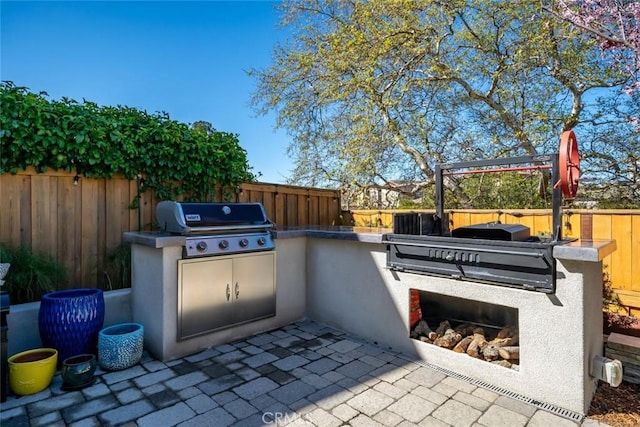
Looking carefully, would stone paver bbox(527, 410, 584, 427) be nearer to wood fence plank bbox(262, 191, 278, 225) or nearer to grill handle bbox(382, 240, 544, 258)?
grill handle bbox(382, 240, 544, 258)

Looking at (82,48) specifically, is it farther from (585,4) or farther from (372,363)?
(585,4)

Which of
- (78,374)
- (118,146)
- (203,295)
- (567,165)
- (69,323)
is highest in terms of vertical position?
(118,146)

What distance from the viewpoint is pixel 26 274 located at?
300 centimetres

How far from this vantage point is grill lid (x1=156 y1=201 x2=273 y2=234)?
3.20 m

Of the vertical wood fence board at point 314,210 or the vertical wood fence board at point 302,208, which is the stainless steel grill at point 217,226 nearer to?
the vertical wood fence board at point 302,208

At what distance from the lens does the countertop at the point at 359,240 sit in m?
2.08

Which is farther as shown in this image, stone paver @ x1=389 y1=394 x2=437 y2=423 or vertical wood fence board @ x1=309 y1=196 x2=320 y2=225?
vertical wood fence board @ x1=309 y1=196 x2=320 y2=225

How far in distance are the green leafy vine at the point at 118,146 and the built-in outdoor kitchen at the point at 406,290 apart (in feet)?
2.95

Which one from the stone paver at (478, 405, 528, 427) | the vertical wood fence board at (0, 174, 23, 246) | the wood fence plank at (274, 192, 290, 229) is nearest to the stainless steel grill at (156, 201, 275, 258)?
the vertical wood fence board at (0, 174, 23, 246)

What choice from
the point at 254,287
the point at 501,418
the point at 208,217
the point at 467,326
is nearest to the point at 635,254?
the point at 467,326

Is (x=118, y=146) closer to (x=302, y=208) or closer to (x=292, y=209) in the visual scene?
(x=292, y=209)

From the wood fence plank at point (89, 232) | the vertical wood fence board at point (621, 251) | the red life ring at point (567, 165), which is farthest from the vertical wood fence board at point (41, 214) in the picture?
the vertical wood fence board at point (621, 251)

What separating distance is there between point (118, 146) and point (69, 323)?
6.10 ft

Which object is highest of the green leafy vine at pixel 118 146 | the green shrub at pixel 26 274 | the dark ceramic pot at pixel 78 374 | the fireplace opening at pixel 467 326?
the green leafy vine at pixel 118 146
